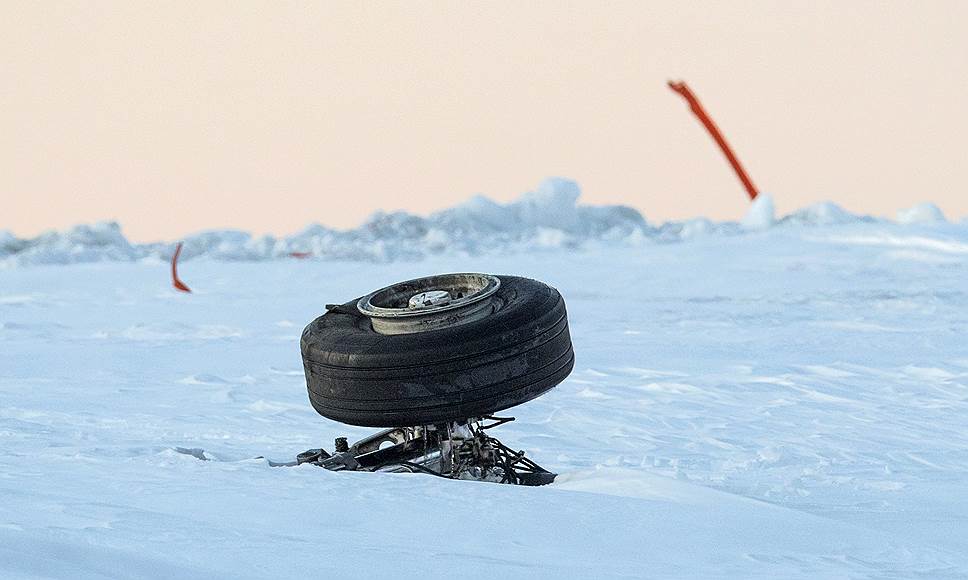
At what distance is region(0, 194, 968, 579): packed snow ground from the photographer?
387 cm

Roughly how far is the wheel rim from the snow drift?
650 inches

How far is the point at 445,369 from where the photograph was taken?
17.2 feet

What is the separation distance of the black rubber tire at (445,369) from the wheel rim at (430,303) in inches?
5.4

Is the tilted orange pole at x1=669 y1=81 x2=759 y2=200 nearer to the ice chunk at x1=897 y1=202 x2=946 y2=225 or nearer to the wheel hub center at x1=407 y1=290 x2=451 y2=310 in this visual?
the ice chunk at x1=897 y1=202 x2=946 y2=225

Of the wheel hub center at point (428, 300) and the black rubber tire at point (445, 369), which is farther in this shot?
the wheel hub center at point (428, 300)

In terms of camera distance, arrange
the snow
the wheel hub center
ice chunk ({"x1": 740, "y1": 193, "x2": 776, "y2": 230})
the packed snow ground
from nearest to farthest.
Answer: the packed snow ground, the wheel hub center, the snow, ice chunk ({"x1": 740, "y1": 193, "x2": 776, "y2": 230})

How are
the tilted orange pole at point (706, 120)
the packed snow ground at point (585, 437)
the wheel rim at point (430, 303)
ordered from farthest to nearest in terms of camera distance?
the tilted orange pole at point (706, 120) < the wheel rim at point (430, 303) < the packed snow ground at point (585, 437)

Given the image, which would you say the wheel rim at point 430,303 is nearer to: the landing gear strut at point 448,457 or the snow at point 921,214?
the landing gear strut at point 448,457

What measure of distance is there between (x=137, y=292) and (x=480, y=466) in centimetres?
1217

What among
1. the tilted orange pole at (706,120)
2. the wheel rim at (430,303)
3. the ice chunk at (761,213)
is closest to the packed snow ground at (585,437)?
the wheel rim at (430,303)

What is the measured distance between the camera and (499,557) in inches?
150

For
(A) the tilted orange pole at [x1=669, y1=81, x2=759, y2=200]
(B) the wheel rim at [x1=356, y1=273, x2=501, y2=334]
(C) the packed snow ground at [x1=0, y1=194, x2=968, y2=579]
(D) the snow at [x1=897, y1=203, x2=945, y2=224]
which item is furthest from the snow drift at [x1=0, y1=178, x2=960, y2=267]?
(B) the wheel rim at [x1=356, y1=273, x2=501, y2=334]

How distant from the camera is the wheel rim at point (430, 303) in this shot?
17.9 ft

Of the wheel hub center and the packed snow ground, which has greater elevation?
the wheel hub center
